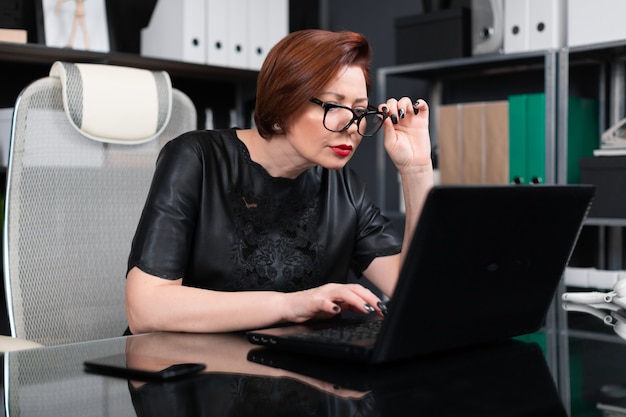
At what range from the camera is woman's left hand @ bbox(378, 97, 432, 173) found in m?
1.51

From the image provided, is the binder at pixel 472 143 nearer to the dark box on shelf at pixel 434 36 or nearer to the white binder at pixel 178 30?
the dark box on shelf at pixel 434 36

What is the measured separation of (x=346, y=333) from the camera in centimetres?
104

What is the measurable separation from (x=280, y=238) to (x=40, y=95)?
2.04 feet

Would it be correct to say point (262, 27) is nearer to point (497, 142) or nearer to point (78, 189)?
point (497, 142)

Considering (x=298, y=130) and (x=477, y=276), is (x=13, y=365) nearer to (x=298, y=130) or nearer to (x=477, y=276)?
(x=477, y=276)

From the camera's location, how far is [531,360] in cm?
101

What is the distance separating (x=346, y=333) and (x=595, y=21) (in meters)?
2.23

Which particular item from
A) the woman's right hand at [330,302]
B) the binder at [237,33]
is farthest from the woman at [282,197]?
the binder at [237,33]

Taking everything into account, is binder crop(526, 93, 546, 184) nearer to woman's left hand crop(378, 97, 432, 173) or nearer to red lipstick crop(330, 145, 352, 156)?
woman's left hand crop(378, 97, 432, 173)

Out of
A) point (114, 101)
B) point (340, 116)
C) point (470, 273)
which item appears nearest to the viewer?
point (470, 273)

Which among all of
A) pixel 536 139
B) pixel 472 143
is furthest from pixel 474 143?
pixel 536 139

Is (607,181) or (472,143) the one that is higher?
(472,143)

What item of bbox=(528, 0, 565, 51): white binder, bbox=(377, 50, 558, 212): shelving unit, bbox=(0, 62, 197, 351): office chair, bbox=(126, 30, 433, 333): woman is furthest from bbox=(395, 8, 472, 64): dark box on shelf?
bbox=(126, 30, 433, 333): woman

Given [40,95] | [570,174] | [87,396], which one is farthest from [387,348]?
[570,174]
